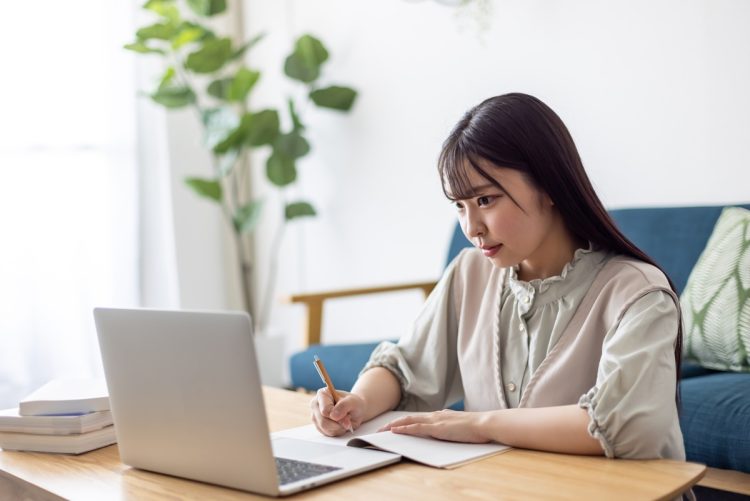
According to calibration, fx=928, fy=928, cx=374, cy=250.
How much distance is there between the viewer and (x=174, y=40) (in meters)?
3.56

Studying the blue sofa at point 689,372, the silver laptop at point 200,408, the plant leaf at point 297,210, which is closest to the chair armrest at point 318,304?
the blue sofa at point 689,372

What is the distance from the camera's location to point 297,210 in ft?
12.1

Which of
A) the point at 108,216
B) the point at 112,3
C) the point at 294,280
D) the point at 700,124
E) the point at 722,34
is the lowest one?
the point at 294,280

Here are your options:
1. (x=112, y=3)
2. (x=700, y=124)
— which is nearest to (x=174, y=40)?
(x=112, y=3)

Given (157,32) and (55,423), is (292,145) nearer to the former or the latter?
(157,32)

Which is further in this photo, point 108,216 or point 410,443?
point 108,216

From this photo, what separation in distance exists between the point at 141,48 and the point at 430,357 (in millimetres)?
2432

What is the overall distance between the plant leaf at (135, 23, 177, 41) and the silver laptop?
8.31 ft

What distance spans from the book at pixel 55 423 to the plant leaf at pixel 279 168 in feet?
7.27

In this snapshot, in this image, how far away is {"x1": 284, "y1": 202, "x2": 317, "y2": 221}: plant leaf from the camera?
3.67 metres

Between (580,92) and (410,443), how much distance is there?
1878mm

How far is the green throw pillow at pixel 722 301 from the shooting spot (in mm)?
2021

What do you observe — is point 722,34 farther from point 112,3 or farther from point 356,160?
point 112,3

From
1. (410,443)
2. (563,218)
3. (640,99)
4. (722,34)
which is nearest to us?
(410,443)
